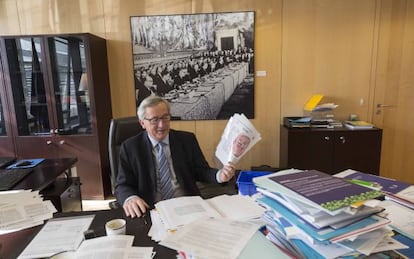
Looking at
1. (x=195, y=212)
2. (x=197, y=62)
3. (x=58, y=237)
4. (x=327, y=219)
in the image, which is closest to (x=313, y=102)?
(x=197, y=62)

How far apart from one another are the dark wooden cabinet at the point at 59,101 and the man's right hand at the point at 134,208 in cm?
206

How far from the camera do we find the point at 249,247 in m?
0.88

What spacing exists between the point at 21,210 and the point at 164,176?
73 cm

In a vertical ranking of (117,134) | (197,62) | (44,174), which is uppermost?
(197,62)

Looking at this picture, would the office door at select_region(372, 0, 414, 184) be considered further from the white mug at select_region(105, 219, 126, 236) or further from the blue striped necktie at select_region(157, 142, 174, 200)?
the white mug at select_region(105, 219, 126, 236)

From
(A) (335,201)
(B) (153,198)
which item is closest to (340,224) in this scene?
(A) (335,201)

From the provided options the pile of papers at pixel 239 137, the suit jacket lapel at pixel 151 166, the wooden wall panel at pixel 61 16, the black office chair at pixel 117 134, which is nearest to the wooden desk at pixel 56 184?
the black office chair at pixel 117 134

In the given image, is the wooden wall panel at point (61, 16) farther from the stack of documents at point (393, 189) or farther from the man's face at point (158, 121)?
the stack of documents at point (393, 189)

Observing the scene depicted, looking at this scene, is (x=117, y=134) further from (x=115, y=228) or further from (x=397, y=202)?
(x=397, y=202)

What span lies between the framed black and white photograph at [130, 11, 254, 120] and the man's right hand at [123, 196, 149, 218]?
2.25m

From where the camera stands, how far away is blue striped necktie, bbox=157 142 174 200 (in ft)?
5.52

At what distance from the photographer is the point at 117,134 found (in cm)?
194

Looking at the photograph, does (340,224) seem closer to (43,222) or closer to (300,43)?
(43,222)

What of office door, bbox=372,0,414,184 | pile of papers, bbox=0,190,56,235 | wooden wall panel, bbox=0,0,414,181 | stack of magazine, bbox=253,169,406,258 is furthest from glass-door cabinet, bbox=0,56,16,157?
office door, bbox=372,0,414,184
